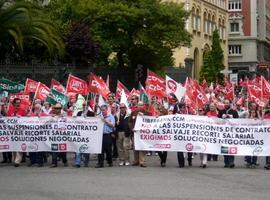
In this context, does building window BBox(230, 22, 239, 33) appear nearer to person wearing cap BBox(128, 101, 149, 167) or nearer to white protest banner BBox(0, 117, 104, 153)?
person wearing cap BBox(128, 101, 149, 167)

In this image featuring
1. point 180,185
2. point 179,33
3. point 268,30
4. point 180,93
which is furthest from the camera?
point 268,30

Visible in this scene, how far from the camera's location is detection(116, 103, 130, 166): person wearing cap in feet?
58.5

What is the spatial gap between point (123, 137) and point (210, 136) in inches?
96.3

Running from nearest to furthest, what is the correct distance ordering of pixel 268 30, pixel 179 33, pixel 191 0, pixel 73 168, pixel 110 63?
pixel 73 168 → pixel 179 33 → pixel 110 63 → pixel 191 0 → pixel 268 30

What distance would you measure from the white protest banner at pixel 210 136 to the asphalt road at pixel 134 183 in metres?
0.54

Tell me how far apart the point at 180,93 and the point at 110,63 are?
3025 centimetres

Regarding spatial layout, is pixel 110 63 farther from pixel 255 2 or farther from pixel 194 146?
pixel 255 2

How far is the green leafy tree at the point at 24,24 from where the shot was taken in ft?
96.9

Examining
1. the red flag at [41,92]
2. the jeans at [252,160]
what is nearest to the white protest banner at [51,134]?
the red flag at [41,92]

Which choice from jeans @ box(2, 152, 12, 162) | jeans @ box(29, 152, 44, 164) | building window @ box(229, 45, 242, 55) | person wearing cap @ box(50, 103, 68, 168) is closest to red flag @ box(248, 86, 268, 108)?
person wearing cap @ box(50, 103, 68, 168)

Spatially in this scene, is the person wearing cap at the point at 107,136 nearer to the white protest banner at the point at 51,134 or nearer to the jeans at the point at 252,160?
the white protest banner at the point at 51,134

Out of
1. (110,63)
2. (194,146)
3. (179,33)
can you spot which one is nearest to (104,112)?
(194,146)

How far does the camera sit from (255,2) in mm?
103062

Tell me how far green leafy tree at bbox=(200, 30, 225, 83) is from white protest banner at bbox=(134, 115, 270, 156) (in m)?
51.1
